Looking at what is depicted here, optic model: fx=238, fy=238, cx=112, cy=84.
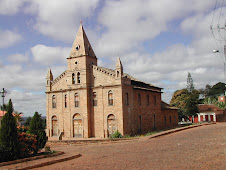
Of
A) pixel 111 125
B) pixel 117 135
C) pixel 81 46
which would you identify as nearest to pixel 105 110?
pixel 111 125

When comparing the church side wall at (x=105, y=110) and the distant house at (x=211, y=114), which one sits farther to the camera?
the distant house at (x=211, y=114)

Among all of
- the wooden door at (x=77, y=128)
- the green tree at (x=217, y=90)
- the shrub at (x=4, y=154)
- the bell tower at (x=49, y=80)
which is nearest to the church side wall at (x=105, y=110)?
the wooden door at (x=77, y=128)

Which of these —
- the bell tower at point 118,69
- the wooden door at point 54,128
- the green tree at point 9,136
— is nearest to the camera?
the green tree at point 9,136

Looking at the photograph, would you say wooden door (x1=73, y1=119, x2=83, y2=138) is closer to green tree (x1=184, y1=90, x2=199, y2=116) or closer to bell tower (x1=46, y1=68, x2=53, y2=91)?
bell tower (x1=46, y1=68, x2=53, y2=91)

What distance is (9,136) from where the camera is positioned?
601 inches

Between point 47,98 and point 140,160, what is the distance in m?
24.5

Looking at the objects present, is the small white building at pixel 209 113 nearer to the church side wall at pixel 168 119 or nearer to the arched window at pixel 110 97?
the church side wall at pixel 168 119

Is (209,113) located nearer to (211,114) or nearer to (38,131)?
(211,114)

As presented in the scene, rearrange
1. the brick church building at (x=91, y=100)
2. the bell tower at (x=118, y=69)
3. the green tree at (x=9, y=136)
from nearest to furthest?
the green tree at (x=9, y=136) < the bell tower at (x=118, y=69) < the brick church building at (x=91, y=100)

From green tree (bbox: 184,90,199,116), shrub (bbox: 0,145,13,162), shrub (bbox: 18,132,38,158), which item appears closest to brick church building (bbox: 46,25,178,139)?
shrub (bbox: 18,132,38,158)

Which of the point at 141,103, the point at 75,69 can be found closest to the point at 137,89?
the point at 141,103

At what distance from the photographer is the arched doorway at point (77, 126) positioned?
3250 centimetres

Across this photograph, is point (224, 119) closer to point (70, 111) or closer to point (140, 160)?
point (70, 111)

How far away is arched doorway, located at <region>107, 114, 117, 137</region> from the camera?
30734 millimetres
